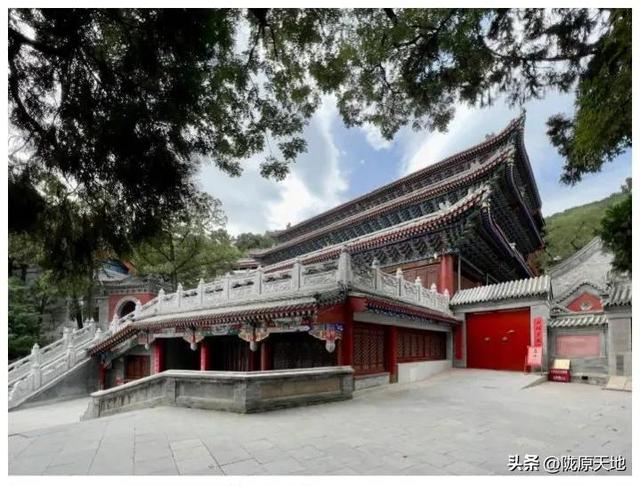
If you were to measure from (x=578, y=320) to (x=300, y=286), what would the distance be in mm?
5953

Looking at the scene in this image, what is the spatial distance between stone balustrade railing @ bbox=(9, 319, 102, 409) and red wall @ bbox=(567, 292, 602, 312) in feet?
49.2


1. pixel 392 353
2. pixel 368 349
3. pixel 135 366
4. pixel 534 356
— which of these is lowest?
pixel 135 366

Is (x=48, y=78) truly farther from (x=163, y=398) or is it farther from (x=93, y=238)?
(x=163, y=398)

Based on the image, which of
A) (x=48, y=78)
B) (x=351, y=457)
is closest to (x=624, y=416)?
(x=351, y=457)

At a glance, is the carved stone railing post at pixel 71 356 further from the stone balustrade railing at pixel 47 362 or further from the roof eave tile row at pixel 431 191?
the roof eave tile row at pixel 431 191

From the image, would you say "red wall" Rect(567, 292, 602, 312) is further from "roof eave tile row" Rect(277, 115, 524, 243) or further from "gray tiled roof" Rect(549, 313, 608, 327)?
"roof eave tile row" Rect(277, 115, 524, 243)

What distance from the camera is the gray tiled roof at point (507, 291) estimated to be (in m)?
9.20

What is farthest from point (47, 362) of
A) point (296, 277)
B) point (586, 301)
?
point (586, 301)

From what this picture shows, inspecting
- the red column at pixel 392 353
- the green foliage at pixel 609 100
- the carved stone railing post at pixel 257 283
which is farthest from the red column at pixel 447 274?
the green foliage at pixel 609 100

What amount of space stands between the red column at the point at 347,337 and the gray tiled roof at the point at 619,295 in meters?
5.12

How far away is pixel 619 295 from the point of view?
7770mm

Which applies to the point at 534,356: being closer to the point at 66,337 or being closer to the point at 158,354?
the point at 158,354
